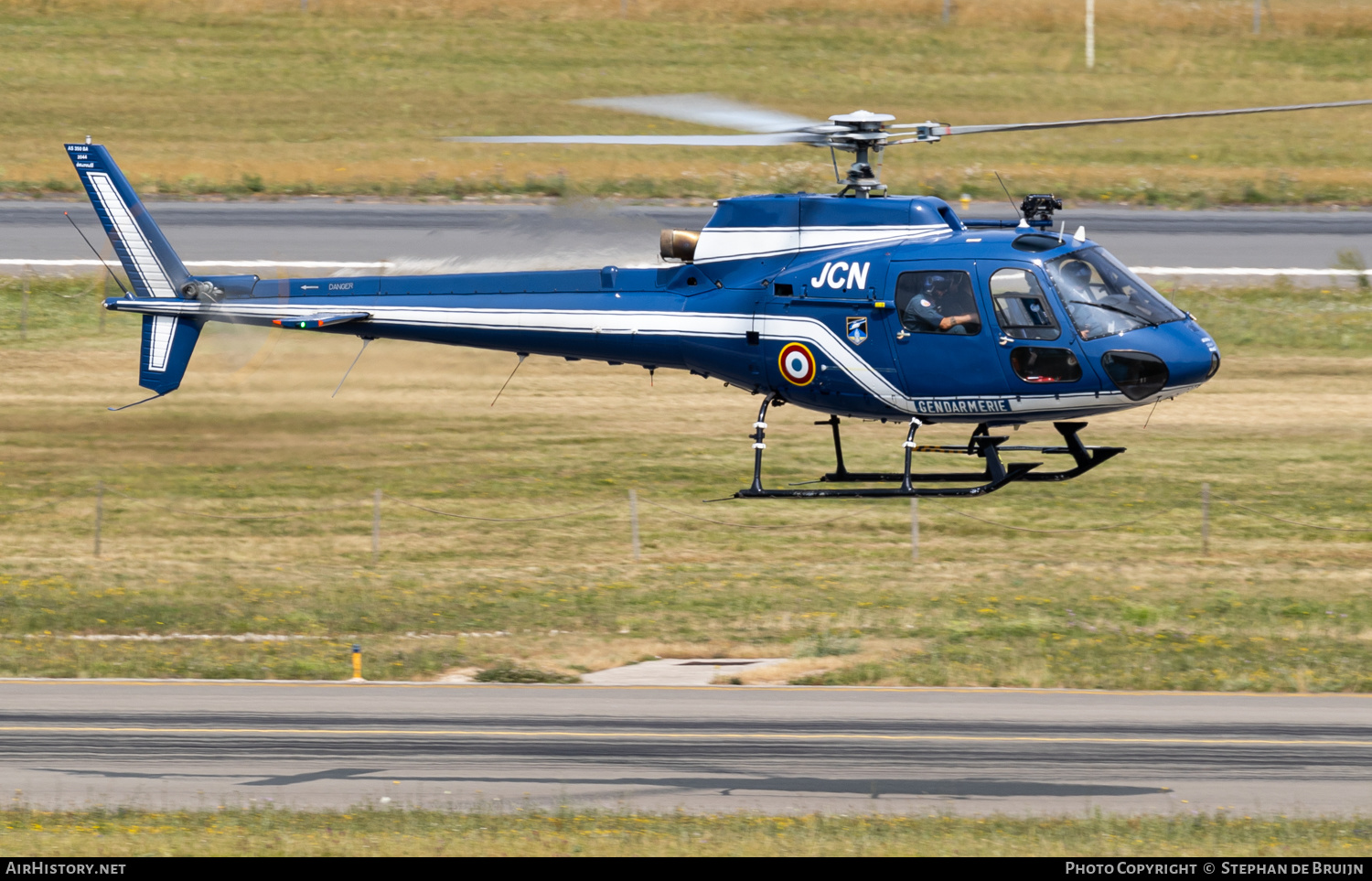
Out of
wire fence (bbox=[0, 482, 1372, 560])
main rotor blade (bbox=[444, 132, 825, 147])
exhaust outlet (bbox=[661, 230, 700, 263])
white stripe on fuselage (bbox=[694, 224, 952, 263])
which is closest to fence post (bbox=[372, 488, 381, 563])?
wire fence (bbox=[0, 482, 1372, 560])

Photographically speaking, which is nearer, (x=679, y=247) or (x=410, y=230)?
(x=679, y=247)

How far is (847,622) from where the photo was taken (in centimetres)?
2812

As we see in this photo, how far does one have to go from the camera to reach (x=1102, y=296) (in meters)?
17.6

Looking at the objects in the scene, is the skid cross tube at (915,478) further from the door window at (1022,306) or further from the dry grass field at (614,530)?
the dry grass field at (614,530)

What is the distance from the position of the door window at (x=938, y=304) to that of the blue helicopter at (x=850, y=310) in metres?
0.02

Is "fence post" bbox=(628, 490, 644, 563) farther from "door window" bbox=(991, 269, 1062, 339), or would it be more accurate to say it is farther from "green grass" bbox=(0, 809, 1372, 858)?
"door window" bbox=(991, 269, 1062, 339)

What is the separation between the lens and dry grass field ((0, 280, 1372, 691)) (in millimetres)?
27375

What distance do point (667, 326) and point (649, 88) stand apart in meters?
39.5

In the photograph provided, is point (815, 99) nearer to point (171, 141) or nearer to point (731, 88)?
point (731, 88)

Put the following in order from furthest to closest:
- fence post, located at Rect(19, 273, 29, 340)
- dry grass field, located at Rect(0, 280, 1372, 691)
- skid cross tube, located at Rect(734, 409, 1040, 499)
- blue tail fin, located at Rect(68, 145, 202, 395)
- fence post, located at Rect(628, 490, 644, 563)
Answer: fence post, located at Rect(19, 273, 29, 340), fence post, located at Rect(628, 490, 644, 563), dry grass field, located at Rect(0, 280, 1372, 691), blue tail fin, located at Rect(68, 145, 202, 395), skid cross tube, located at Rect(734, 409, 1040, 499)

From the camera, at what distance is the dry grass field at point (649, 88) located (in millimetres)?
50344

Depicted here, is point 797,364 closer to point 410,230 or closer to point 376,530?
point 376,530

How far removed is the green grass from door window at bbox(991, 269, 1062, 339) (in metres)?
5.83

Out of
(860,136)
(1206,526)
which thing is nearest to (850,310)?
(860,136)
